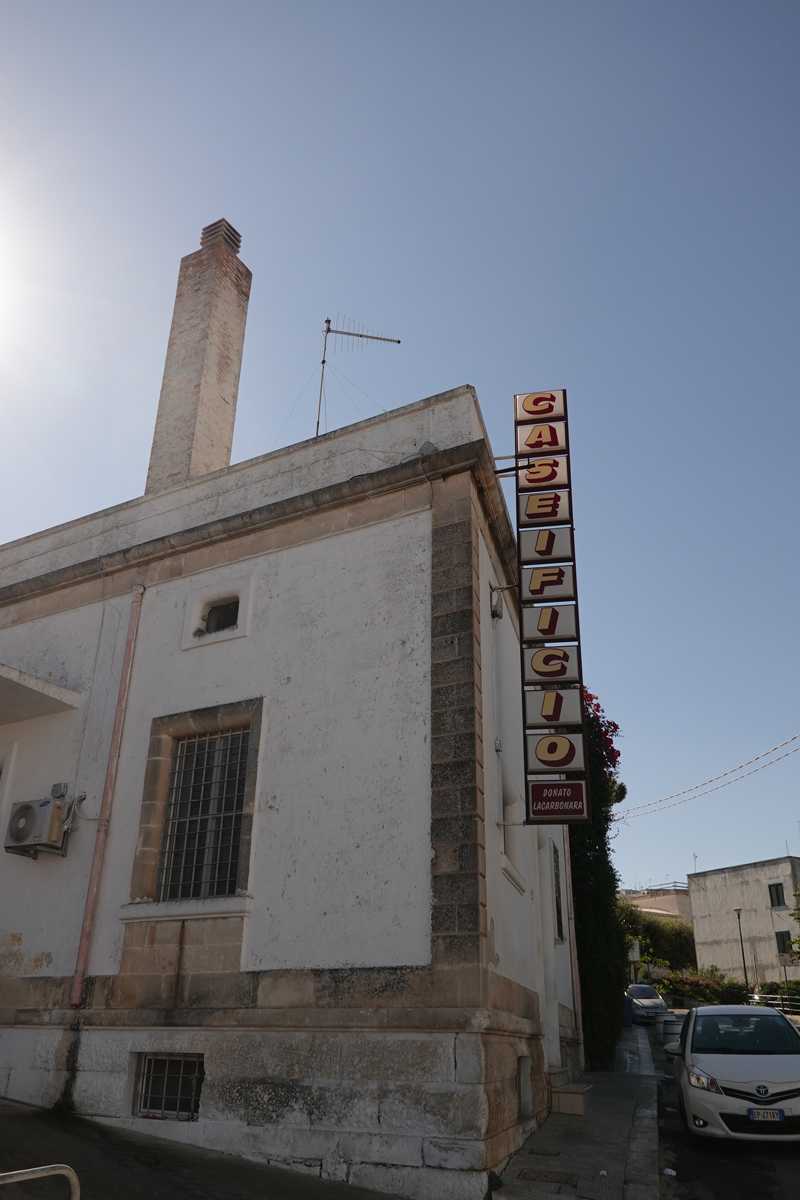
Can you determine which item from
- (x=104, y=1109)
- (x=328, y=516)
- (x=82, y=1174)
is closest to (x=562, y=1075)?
(x=104, y=1109)

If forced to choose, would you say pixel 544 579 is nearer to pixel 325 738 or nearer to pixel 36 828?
pixel 325 738

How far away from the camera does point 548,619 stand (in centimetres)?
905

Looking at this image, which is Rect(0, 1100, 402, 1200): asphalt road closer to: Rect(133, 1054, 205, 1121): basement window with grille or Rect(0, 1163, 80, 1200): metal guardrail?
Rect(133, 1054, 205, 1121): basement window with grille

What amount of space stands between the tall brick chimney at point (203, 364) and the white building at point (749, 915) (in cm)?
3637

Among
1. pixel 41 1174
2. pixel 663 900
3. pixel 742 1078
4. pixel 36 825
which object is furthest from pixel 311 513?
pixel 663 900

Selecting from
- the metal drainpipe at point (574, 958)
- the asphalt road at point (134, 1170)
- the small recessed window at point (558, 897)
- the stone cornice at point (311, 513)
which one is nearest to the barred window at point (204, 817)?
the asphalt road at point (134, 1170)

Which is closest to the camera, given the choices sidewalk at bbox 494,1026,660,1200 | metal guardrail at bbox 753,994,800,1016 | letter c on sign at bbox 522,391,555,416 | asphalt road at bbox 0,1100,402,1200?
asphalt road at bbox 0,1100,402,1200

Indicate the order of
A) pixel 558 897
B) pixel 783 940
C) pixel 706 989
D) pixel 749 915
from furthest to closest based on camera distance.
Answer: pixel 749 915 < pixel 783 940 < pixel 706 989 < pixel 558 897

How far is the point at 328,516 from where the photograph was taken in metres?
9.38

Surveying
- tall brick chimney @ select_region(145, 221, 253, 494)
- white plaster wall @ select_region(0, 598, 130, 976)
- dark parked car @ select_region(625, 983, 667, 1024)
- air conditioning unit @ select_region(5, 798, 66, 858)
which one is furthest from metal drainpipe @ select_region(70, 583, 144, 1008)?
dark parked car @ select_region(625, 983, 667, 1024)

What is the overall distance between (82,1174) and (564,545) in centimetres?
710

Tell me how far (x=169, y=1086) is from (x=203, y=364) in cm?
960

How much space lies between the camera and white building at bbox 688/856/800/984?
3966 centimetres

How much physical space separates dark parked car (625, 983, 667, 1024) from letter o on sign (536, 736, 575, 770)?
20707 mm
